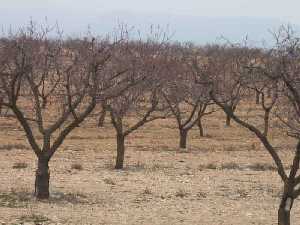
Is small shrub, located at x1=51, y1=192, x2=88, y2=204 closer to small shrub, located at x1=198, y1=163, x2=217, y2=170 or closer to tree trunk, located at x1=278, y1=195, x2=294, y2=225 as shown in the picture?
tree trunk, located at x1=278, y1=195, x2=294, y2=225

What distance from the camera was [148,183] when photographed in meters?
17.4

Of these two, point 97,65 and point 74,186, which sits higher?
point 97,65

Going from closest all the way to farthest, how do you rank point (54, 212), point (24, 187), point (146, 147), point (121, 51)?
1. point (54, 212)
2. point (24, 187)
3. point (121, 51)
4. point (146, 147)

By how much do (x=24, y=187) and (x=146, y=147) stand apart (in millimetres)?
11316

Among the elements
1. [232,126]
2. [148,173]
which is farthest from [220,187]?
[232,126]

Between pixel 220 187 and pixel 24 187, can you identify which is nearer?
pixel 24 187

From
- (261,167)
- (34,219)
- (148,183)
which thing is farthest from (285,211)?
(261,167)

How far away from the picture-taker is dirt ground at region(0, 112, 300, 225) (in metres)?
12.8

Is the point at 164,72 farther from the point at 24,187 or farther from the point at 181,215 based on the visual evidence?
Answer: the point at 181,215

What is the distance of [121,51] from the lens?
22359 millimetres

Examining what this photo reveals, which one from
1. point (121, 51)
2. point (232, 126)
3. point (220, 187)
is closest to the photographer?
point (220, 187)

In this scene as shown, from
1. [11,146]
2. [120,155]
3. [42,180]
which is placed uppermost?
[42,180]

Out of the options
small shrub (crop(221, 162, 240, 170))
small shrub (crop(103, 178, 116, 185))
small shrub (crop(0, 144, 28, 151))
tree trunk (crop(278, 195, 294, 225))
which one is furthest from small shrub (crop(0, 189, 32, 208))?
small shrub (crop(0, 144, 28, 151))

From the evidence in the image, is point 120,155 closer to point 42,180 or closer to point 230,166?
point 230,166
